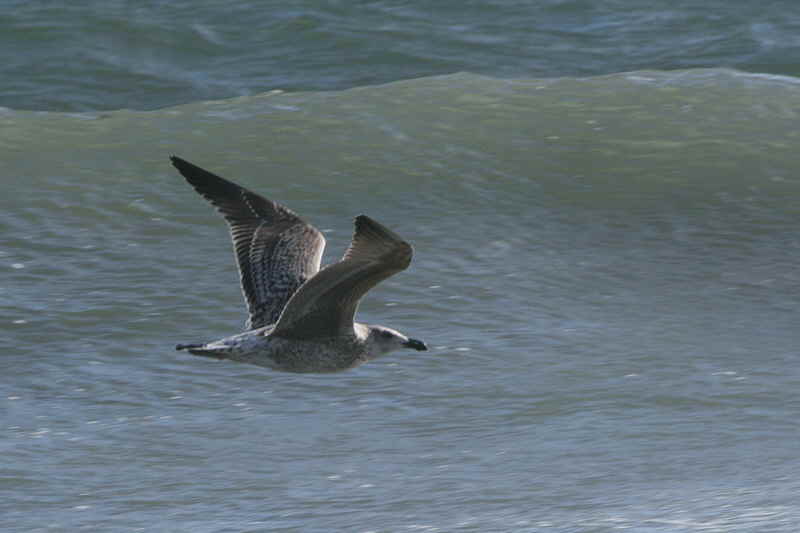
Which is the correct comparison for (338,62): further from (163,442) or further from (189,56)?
(163,442)

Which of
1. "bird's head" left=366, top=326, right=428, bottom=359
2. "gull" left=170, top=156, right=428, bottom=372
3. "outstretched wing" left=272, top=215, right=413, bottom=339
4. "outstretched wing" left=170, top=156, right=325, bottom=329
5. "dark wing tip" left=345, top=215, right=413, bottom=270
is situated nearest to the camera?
"dark wing tip" left=345, top=215, right=413, bottom=270

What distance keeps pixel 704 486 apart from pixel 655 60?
966cm

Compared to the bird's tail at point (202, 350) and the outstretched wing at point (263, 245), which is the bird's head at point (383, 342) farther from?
the bird's tail at point (202, 350)

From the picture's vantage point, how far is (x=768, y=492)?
8.21m

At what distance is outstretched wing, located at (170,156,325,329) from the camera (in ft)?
23.2

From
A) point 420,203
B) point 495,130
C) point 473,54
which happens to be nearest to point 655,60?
point 473,54

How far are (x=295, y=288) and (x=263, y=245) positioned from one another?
0.28 meters

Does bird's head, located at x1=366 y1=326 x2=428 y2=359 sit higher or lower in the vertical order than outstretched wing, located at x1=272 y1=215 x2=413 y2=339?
lower

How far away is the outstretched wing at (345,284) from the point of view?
5.61m

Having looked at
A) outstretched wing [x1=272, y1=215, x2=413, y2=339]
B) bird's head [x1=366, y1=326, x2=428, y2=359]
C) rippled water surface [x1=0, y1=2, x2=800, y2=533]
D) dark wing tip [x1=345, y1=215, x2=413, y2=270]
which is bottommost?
rippled water surface [x1=0, y1=2, x2=800, y2=533]

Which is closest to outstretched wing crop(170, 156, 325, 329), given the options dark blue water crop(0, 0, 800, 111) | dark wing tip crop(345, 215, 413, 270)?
dark wing tip crop(345, 215, 413, 270)

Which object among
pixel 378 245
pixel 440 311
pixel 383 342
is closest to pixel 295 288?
pixel 383 342

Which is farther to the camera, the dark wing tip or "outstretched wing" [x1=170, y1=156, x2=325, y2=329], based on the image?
"outstretched wing" [x1=170, y1=156, x2=325, y2=329]

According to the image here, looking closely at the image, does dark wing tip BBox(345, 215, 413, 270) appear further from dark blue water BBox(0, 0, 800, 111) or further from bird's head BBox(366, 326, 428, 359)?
dark blue water BBox(0, 0, 800, 111)
